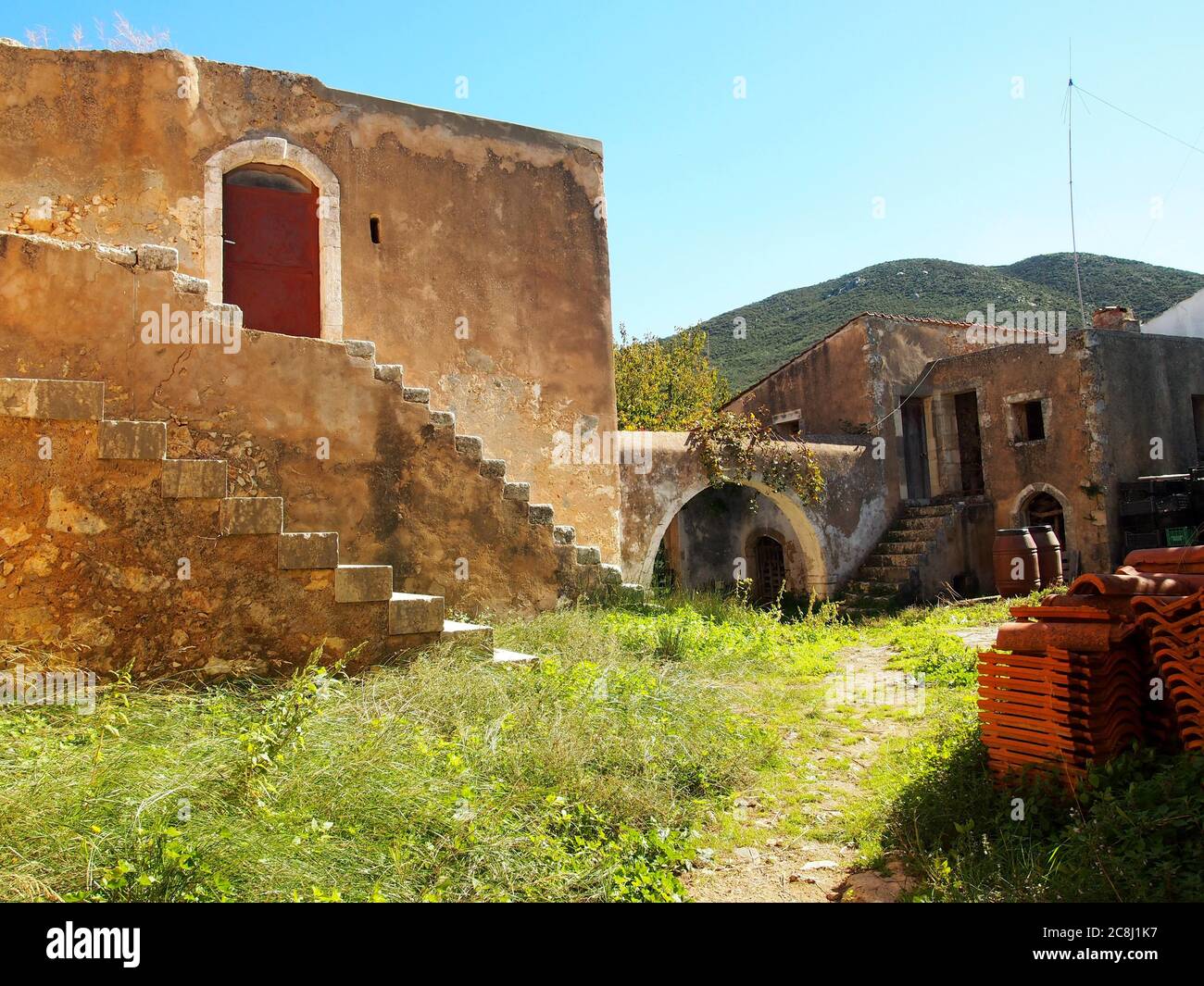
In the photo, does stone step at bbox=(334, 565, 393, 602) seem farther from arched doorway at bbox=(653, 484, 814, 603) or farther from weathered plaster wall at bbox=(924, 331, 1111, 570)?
weathered plaster wall at bbox=(924, 331, 1111, 570)

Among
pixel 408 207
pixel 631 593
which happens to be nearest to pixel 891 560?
pixel 631 593

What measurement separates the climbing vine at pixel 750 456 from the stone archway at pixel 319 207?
229 inches

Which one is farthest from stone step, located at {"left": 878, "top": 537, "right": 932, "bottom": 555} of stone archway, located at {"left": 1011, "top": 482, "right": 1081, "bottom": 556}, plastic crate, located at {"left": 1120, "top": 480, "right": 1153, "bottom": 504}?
plastic crate, located at {"left": 1120, "top": 480, "right": 1153, "bottom": 504}

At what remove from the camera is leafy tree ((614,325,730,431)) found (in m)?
33.3

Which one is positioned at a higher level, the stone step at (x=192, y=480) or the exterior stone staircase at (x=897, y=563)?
the stone step at (x=192, y=480)

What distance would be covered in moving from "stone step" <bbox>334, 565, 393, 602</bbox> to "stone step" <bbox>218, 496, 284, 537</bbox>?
1.50 ft

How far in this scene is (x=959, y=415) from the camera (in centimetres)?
2027

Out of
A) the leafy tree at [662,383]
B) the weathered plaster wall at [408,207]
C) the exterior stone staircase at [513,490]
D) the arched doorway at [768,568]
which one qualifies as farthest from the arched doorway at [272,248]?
the leafy tree at [662,383]

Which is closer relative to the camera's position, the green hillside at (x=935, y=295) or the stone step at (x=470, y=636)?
the stone step at (x=470, y=636)

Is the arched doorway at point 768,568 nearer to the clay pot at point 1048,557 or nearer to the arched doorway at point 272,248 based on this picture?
the clay pot at point 1048,557

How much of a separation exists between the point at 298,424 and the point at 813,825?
4.70 meters

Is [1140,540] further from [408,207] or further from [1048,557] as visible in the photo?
[408,207]

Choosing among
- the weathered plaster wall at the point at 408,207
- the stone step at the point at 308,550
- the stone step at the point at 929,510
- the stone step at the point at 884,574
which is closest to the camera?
the stone step at the point at 308,550

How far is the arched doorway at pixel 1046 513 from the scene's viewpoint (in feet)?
55.9
